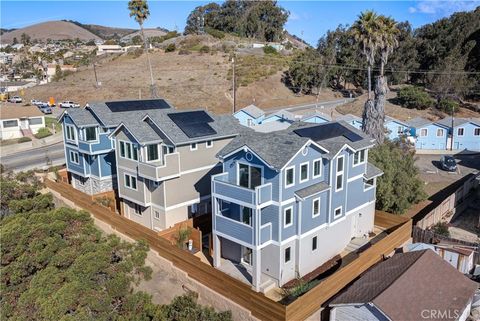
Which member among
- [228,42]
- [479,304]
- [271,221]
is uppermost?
[228,42]

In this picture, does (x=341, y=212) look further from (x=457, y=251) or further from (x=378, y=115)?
(x=378, y=115)

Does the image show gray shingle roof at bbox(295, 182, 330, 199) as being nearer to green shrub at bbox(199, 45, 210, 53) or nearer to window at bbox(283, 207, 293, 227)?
window at bbox(283, 207, 293, 227)

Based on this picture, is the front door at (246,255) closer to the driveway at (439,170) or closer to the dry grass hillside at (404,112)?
the driveway at (439,170)

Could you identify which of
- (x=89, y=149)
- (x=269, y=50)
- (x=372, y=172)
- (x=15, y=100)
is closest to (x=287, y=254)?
(x=372, y=172)

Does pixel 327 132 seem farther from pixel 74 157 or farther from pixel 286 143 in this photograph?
pixel 74 157

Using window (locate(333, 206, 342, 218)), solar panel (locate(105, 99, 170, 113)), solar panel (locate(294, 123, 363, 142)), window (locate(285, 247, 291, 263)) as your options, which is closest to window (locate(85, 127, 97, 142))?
solar panel (locate(105, 99, 170, 113))

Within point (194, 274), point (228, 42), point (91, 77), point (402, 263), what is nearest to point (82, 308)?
point (194, 274)
